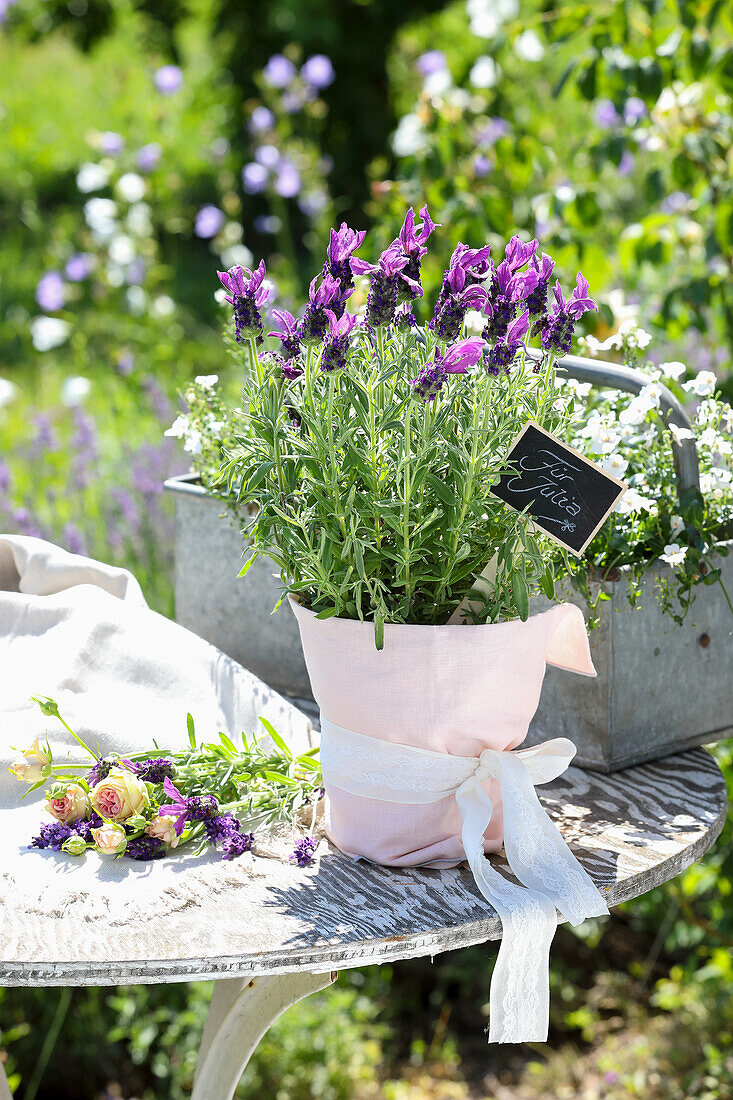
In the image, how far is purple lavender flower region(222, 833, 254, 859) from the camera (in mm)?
899

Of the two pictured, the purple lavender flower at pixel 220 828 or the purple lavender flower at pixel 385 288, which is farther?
the purple lavender flower at pixel 220 828

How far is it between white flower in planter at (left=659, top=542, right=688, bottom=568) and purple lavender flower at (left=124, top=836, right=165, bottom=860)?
517mm

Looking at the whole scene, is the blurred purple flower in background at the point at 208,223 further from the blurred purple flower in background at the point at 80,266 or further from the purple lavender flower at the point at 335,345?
the purple lavender flower at the point at 335,345

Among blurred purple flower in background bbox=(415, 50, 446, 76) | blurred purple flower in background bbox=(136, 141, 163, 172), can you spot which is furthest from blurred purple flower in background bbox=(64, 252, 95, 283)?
blurred purple flower in background bbox=(415, 50, 446, 76)

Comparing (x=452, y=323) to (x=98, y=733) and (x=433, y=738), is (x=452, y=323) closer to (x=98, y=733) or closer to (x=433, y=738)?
(x=433, y=738)

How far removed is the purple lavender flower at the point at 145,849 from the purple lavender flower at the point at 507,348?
0.46m

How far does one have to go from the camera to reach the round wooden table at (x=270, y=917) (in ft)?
2.46

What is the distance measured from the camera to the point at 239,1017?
99 cm

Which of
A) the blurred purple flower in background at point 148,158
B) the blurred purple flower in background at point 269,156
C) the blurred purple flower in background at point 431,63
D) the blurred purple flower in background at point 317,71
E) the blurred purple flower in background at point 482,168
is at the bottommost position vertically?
the blurred purple flower in background at point 482,168

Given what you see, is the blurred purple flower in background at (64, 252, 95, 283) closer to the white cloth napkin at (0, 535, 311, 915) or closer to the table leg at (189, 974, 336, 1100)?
the white cloth napkin at (0, 535, 311, 915)

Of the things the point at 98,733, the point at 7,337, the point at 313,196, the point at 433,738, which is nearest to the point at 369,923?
the point at 433,738

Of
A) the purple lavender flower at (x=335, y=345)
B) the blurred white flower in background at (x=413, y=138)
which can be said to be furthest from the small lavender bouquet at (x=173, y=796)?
the blurred white flower in background at (x=413, y=138)

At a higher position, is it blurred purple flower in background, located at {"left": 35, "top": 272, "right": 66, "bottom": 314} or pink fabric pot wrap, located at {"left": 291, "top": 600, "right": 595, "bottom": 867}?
blurred purple flower in background, located at {"left": 35, "top": 272, "right": 66, "bottom": 314}

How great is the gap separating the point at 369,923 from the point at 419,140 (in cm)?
170
